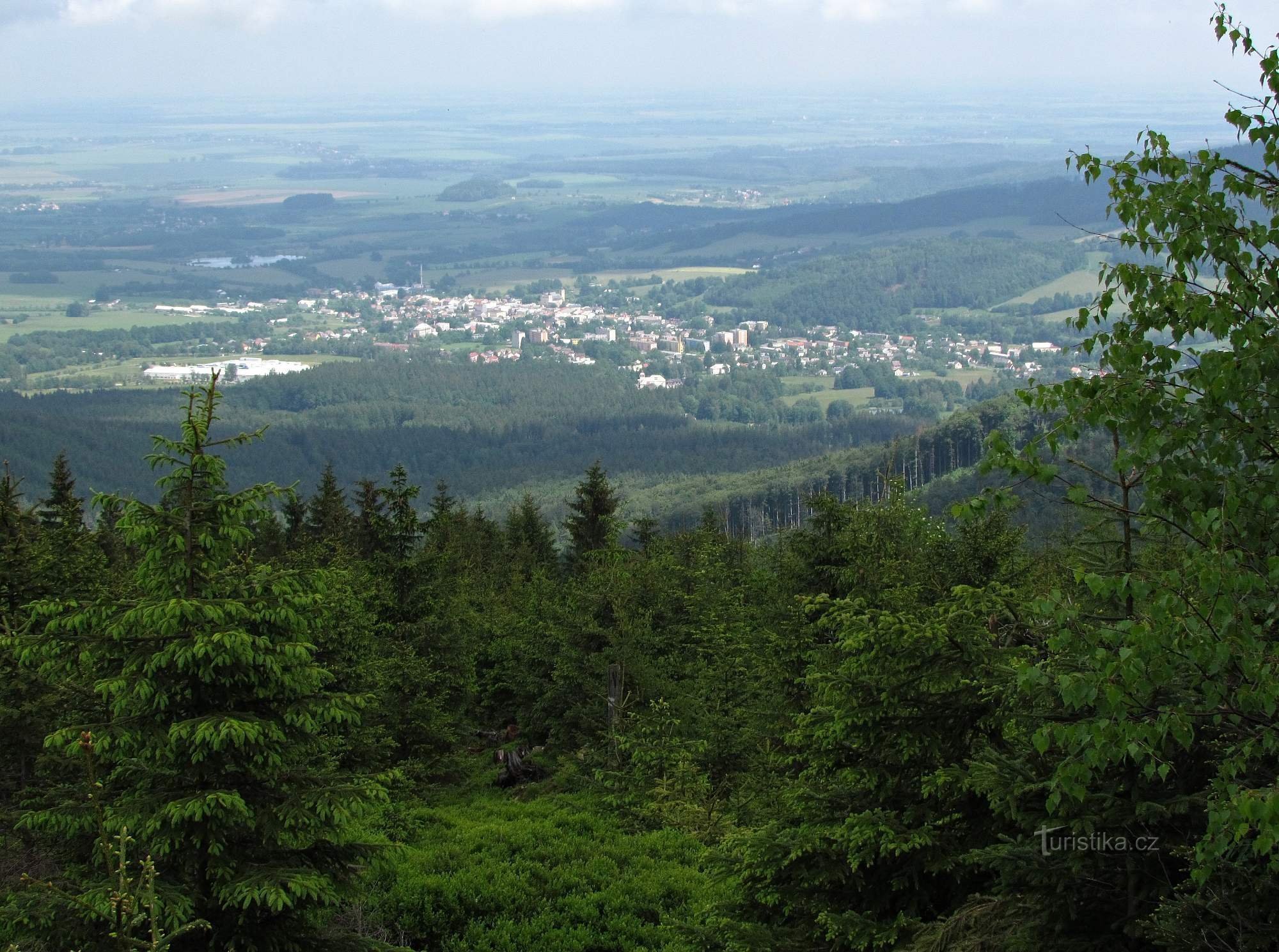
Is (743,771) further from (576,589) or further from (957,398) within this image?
(957,398)

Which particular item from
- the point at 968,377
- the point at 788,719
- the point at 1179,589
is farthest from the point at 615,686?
the point at 968,377

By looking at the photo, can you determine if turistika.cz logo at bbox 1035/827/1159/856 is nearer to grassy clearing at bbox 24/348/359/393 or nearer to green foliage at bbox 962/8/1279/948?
green foliage at bbox 962/8/1279/948

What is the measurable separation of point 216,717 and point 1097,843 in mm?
5723

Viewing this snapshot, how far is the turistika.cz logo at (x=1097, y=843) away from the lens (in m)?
6.06

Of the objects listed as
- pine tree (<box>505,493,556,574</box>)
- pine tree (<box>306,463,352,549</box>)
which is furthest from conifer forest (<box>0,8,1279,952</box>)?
pine tree (<box>505,493,556,574</box>)

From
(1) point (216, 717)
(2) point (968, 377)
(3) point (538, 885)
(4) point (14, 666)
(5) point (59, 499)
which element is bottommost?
(2) point (968, 377)

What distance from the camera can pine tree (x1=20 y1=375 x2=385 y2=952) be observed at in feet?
25.3

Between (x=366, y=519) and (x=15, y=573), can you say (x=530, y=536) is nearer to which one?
(x=366, y=519)

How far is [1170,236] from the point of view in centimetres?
558

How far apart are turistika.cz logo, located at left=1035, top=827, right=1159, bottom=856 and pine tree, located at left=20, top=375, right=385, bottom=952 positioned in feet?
15.0

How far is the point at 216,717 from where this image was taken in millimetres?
7812

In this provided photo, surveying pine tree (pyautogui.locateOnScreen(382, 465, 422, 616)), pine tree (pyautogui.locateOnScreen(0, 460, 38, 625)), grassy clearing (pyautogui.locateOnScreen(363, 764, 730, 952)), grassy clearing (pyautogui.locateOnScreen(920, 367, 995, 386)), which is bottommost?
grassy clearing (pyautogui.locateOnScreen(920, 367, 995, 386))

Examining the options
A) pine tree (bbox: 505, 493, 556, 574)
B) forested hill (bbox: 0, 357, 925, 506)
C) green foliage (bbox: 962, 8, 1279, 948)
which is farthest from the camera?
forested hill (bbox: 0, 357, 925, 506)

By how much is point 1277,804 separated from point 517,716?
19153 millimetres
